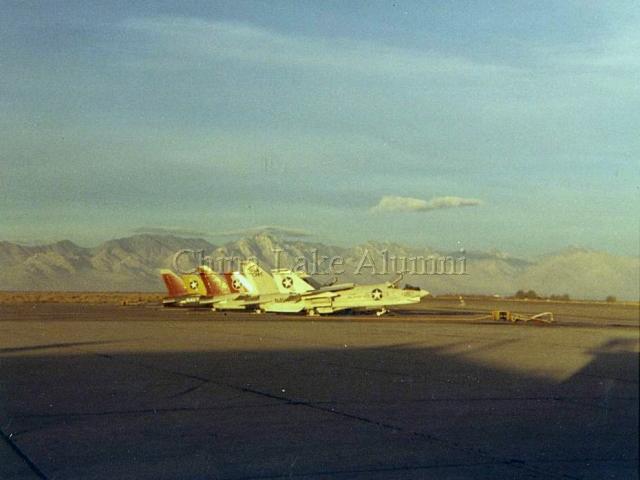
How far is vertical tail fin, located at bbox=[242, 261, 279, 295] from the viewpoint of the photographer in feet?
245

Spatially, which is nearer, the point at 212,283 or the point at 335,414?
the point at 335,414

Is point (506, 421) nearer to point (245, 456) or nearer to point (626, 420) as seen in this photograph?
point (245, 456)

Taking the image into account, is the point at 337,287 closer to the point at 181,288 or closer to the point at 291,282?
the point at 291,282

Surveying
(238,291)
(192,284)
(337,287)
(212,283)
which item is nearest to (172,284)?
(192,284)

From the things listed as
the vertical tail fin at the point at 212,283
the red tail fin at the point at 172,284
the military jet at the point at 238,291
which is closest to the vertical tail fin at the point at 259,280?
the military jet at the point at 238,291

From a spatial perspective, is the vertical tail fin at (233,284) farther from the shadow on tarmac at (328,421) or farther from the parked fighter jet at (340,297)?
the shadow on tarmac at (328,421)

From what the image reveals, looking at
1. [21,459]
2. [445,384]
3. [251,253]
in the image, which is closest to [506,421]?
[445,384]

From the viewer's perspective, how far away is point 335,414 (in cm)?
1522

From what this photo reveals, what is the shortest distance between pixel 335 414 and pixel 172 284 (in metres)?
82.5

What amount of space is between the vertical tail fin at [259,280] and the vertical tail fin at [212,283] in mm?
14677

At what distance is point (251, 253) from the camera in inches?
1518

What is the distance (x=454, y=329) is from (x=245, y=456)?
31.9 m

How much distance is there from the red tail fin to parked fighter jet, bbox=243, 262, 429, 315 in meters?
27.5

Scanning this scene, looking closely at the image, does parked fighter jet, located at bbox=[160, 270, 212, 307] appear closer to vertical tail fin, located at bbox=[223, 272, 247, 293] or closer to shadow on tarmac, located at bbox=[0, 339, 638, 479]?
vertical tail fin, located at bbox=[223, 272, 247, 293]
